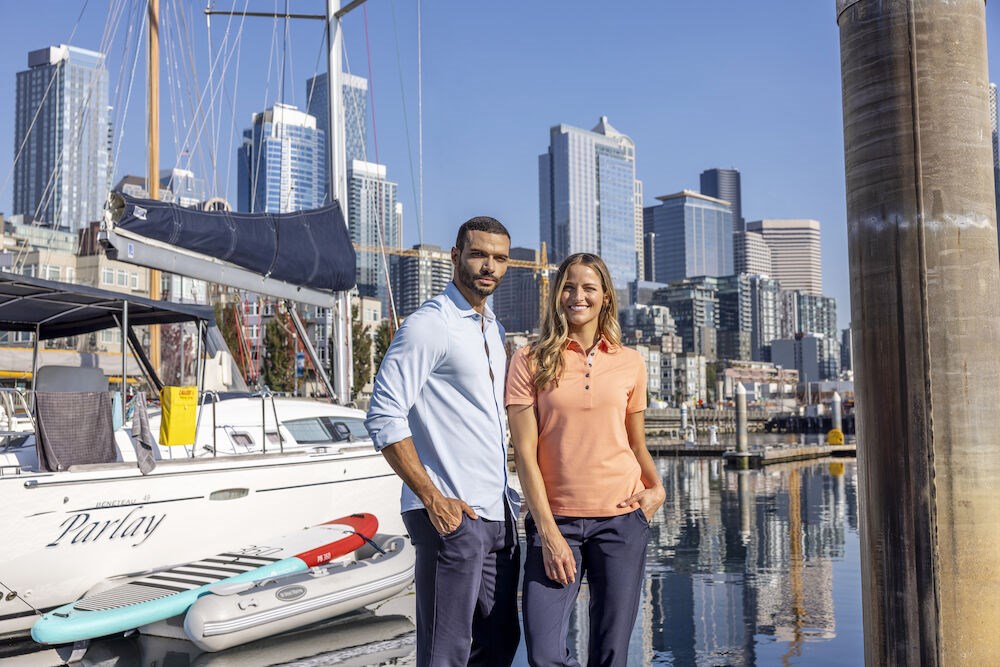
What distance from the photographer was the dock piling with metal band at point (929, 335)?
13.6 feet

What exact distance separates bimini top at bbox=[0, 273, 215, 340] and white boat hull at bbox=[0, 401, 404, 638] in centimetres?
195

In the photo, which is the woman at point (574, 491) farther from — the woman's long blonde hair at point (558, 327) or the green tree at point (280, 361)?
the green tree at point (280, 361)

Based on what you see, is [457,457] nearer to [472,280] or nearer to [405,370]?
[405,370]

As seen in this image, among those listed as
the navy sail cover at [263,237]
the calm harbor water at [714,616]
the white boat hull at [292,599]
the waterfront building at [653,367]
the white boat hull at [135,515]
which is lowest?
the calm harbor water at [714,616]

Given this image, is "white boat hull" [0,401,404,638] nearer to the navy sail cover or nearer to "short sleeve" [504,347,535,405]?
the navy sail cover

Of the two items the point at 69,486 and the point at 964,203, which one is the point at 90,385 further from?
the point at 964,203

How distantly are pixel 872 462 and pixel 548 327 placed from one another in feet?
5.30

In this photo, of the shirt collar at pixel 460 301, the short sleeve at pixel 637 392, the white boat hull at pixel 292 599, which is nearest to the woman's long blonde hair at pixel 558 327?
the short sleeve at pixel 637 392

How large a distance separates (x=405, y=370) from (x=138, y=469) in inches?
282

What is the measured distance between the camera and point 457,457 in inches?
151

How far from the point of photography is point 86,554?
9.66 meters

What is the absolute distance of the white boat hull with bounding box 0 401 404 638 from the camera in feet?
30.3

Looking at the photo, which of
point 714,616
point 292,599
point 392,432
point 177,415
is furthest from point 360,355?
point 392,432

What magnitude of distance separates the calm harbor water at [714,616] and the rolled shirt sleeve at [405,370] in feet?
16.7
